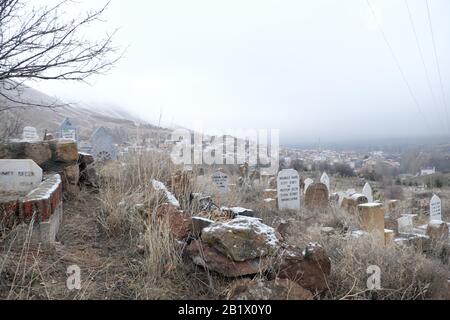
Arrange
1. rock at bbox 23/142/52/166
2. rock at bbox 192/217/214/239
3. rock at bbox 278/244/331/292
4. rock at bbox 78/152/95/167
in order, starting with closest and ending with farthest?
rock at bbox 278/244/331/292 < rock at bbox 192/217/214/239 < rock at bbox 23/142/52/166 < rock at bbox 78/152/95/167

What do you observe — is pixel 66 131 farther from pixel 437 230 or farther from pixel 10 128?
pixel 437 230

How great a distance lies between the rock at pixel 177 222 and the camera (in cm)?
327

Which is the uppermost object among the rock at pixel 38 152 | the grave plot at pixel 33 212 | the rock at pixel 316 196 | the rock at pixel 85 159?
the rock at pixel 38 152

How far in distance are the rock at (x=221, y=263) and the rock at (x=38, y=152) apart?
105 inches

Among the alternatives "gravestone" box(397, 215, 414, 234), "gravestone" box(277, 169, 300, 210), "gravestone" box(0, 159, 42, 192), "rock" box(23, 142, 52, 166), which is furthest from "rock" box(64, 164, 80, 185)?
"gravestone" box(397, 215, 414, 234)

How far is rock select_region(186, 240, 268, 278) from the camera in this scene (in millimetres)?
2670

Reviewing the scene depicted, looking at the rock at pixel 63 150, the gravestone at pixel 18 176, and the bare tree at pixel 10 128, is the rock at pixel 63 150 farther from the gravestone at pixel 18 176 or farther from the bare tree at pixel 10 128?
the bare tree at pixel 10 128

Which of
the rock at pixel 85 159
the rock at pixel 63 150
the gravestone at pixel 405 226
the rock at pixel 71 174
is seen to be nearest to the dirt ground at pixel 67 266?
the rock at pixel 71 174

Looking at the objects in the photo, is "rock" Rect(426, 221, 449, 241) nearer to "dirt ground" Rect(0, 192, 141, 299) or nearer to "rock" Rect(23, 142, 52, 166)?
"dirt ground" Rect(0, 192, 141, 299)

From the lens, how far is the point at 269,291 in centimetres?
237

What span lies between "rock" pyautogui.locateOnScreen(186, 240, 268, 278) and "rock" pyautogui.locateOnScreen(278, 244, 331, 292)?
0.16m

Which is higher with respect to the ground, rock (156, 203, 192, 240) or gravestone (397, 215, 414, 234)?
rock (156, 203, 192, 240)
